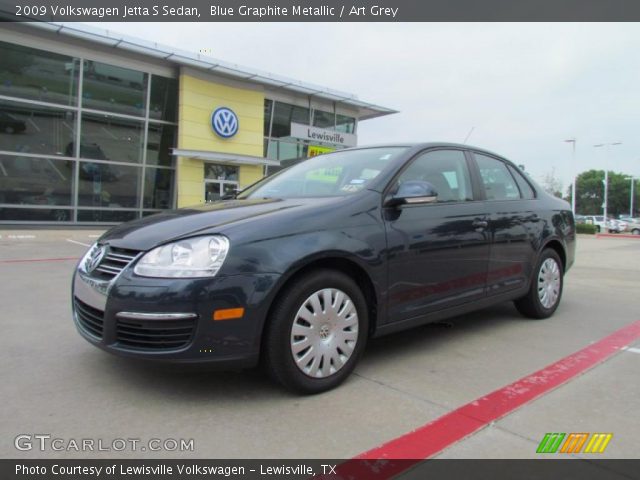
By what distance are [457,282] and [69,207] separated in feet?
55.5

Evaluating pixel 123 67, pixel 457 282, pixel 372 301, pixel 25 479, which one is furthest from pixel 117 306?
pixel 123 67

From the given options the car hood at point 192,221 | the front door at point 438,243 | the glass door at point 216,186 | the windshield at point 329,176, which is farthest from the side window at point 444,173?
the glass door at point 216,186

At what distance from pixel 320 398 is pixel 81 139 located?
17499mm

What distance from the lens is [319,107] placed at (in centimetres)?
2388

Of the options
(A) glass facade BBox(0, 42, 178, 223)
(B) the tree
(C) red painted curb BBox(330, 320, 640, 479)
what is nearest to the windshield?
(C) red painted curb BBox(330, 320, 640, 479)

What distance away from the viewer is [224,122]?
2030 cm

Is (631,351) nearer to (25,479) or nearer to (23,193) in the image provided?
(25,479)

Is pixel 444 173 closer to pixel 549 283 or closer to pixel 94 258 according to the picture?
pixel 549 283

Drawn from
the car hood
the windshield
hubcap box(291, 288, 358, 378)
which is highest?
the windshield

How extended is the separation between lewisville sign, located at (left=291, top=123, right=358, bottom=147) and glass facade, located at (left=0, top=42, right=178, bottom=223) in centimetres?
555

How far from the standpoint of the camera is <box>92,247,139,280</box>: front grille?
2830 mm

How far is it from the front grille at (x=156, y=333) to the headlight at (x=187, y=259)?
251 mm

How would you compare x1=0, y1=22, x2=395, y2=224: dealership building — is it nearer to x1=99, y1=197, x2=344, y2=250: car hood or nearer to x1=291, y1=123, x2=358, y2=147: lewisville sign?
x1=291, y1=123, x2=358, y2=147: lewisville sign

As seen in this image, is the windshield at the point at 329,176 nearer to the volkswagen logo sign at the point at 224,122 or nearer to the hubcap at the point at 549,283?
the hubcap at the point at 549,283
